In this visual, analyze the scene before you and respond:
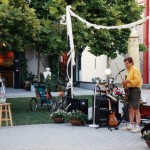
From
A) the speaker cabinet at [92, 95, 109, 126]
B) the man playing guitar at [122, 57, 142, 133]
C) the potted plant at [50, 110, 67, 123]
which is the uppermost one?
the man playing guitar at [122, 57, 142, 133]

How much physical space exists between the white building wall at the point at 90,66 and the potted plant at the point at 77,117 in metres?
24.6

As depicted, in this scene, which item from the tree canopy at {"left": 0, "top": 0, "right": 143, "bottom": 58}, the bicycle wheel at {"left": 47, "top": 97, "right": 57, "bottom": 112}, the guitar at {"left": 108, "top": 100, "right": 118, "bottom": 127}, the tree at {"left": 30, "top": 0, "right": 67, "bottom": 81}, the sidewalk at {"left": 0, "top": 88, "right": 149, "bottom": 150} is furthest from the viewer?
the bicycle wheel at {"left": 47, "top": 97, "right": 57, "bottom": 112}

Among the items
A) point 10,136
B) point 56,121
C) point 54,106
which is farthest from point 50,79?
point 10,136

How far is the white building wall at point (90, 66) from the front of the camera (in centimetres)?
3775

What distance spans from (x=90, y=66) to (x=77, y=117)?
25.8 m

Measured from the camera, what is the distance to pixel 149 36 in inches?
1319

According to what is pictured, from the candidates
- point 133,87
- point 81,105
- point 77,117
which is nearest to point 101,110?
point 77,117

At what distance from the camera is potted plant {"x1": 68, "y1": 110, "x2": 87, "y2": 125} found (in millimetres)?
12531

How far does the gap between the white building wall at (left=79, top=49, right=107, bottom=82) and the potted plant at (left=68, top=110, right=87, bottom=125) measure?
24574 millimetres

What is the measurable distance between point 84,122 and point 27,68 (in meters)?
21.2

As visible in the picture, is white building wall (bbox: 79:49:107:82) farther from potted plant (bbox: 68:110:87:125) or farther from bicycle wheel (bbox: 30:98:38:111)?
potted plant (bbox: 68:110:87:125)

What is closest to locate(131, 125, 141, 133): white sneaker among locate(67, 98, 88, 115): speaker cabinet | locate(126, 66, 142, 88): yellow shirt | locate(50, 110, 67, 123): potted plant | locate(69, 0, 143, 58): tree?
locate(126, 66, 142, 88): yellow shirt

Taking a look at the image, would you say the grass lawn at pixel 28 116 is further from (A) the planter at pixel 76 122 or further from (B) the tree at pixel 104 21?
(B) the tree at pixel 104 21

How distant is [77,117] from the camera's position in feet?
41.1
